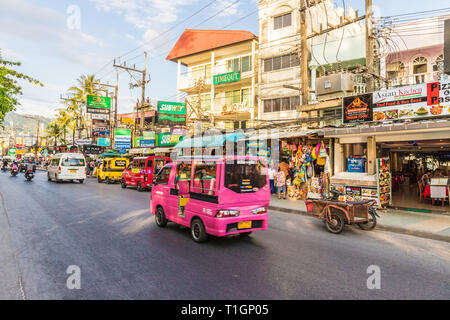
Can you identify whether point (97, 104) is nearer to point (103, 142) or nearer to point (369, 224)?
point (103, 142)

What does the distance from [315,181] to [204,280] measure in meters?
9.96

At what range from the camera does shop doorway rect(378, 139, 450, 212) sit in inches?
467

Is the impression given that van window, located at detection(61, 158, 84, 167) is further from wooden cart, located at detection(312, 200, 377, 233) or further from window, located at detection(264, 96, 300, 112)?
wooden cart, located at detection(312, 200, 377, 233)

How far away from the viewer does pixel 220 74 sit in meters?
25.5

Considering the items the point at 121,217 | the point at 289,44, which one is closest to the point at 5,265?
the point at 121,217

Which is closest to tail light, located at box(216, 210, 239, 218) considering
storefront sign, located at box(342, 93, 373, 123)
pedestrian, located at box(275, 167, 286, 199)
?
storefront sign, located at box(342, 93, 373, 123)

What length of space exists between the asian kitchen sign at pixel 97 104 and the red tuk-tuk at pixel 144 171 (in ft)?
45.1

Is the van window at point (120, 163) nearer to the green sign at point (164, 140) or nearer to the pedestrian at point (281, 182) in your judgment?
the green sign at point (164, 140)

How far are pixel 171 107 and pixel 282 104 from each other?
10051 millimetres

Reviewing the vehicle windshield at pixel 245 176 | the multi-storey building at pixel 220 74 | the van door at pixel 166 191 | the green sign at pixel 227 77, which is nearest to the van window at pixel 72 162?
the multi-storey building at pixel 220 74

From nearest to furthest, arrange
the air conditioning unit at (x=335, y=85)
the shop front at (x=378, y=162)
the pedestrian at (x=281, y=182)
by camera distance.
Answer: the shop front at (x=378, y=162), the air conditioning unit at (x=335, y=85), the pedestrian at (x=281, y=182)

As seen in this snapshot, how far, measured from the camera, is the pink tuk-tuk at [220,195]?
6090 millimetres

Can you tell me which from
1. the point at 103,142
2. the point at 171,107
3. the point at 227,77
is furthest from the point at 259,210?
the point at 103,142
